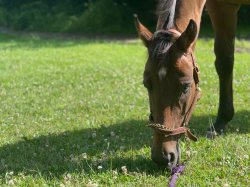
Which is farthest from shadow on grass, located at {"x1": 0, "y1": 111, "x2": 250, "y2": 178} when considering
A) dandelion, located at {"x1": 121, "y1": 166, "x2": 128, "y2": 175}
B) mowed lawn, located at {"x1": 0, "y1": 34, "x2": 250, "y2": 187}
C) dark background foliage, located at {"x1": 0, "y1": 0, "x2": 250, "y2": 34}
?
dark background foliage, located at {"x1": 0, "y1": 0, "x2": 250, "y2": 34}

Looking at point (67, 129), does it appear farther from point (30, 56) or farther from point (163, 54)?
point (30, 56)

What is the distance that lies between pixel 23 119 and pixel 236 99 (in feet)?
13.4

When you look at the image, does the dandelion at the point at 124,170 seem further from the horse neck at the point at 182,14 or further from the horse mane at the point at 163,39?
the horse neck at the point at 182,14

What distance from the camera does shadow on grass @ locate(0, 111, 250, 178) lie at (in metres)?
5.11

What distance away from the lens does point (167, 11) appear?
4.78 m

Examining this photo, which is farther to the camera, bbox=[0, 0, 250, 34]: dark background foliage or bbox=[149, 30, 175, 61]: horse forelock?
bbox=[0, 0, 250, 34]: dark background foliage

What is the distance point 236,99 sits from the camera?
29.3 ft

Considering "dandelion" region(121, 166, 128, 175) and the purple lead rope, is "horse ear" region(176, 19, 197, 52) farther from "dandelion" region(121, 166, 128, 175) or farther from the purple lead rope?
"dandelion" region(121, 166, 128, 175)

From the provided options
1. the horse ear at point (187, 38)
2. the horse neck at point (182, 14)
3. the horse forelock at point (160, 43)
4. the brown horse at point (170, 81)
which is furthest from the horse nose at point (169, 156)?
the horse neck at point (182, 14)

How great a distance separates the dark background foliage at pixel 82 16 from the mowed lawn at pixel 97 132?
52.0 ft

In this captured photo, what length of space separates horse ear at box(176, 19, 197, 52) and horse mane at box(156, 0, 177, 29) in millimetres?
316

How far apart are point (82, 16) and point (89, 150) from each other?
30.0 meters

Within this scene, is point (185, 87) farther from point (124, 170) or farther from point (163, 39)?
point (124, 170)

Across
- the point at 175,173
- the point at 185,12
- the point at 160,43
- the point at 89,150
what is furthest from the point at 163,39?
the point at 89,150
